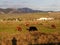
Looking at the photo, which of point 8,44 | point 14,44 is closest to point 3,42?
point 8,44

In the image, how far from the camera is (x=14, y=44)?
8.88m

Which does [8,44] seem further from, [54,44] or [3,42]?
[54,44]

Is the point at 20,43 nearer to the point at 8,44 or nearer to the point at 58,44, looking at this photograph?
the point at 8,44

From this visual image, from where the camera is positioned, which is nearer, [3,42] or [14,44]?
[14,44]

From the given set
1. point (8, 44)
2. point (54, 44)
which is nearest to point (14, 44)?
point (54, 44)

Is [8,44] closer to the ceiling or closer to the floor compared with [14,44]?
closer to the floor

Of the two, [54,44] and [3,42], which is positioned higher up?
[54,44]

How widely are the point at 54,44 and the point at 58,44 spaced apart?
213 mm

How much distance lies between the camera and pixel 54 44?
30.7 feet

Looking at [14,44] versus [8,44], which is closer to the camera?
[14,44]

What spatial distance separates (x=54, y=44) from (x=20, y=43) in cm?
405

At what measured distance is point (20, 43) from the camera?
13055 millimetres

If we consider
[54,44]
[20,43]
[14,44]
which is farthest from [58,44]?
[20,43]

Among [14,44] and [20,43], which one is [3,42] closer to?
[20,43]
